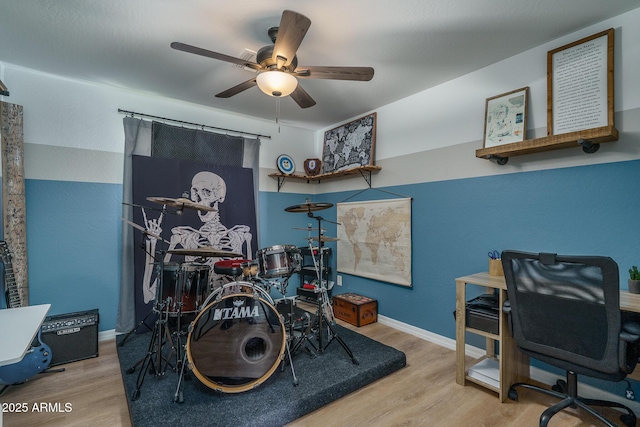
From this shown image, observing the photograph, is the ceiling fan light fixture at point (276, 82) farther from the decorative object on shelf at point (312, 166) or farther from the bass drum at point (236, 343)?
the decorative object on shelf at point (312, 166)

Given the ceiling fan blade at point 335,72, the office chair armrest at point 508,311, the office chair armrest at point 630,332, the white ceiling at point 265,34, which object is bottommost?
the office chair armrest at point 508,311

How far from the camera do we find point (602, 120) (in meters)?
1.90

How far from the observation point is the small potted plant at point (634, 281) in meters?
1.73

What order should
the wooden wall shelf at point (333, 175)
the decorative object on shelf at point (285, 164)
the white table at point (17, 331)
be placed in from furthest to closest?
the decorative object on shelf at point (285, 164) < the wooden wall shelf at point (333, 175) < the white table at point (17, 331)

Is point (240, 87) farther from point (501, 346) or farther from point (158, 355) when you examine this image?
point (501, 346)

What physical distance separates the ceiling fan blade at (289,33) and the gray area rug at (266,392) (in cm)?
215

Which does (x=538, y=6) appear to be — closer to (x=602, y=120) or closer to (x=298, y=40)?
(x=602, y=120)

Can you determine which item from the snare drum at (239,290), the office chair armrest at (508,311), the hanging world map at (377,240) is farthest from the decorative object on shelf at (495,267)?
the snare drum at (239,290)

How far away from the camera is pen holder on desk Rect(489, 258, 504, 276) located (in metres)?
2.23

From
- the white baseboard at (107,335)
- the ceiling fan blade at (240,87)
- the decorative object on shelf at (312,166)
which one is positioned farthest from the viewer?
the decorative object on shelf at (312,166)

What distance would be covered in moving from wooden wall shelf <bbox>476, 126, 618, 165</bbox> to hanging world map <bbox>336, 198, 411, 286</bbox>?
1012 mm

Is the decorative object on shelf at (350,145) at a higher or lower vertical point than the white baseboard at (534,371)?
higher

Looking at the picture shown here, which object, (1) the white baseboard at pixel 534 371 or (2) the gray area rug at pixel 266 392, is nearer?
(2) the gray area rug at pixel 266 392

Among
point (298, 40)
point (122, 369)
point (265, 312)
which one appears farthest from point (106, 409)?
point (298, 40)
